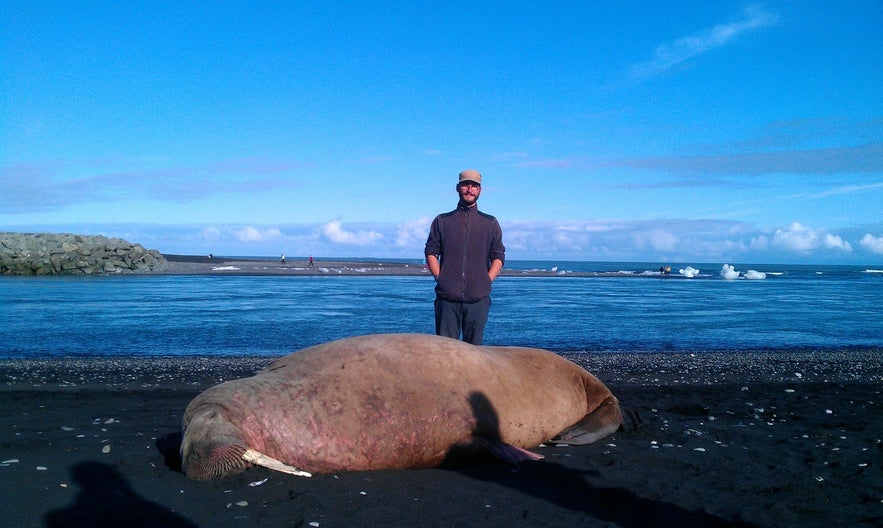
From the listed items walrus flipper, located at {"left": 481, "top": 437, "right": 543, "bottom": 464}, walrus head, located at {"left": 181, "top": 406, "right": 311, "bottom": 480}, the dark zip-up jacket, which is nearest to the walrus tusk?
walrus head, located at {"left": 181, "top": 406, "right": 311, "bottom": 480}

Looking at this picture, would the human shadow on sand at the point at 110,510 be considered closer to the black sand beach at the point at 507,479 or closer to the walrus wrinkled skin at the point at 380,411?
the black sand beach at the point at 507,479

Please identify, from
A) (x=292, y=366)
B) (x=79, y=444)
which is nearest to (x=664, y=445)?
(x=292, y=366)

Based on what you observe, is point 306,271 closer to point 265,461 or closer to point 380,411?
point 380,411

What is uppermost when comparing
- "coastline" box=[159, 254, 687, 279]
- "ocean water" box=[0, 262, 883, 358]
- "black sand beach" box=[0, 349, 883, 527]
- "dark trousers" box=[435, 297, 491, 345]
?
"dark trousers" box=[435, 297, 491, 345]

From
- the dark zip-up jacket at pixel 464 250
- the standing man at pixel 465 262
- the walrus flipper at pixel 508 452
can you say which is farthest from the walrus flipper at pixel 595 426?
the dark zip-up jacket at pixel 464 250

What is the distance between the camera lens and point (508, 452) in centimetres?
482

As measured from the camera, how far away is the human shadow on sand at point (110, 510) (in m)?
3.43

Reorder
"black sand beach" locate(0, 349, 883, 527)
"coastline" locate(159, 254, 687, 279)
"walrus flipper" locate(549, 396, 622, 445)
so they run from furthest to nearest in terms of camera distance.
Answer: "coastline" locate(159, 254, 687, 279)
"walrus flipper" locate(549, 396, 622, 445)
"black sand beach" locate(0, 349, 883, 527)

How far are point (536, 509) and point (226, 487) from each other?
1.92m

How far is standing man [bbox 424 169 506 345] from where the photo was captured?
20.7ft

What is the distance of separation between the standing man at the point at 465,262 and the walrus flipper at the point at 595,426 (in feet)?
4.10

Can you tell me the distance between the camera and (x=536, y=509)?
385cm

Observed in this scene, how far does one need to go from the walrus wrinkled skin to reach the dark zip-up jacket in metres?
0.82

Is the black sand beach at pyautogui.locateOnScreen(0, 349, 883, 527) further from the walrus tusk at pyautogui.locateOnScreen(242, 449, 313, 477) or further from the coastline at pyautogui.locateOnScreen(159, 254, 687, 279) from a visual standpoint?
the coastline at pyautogui.locateOnScreen(159, 254, 687, 279)
